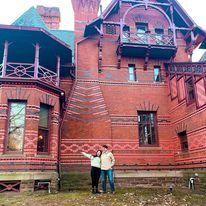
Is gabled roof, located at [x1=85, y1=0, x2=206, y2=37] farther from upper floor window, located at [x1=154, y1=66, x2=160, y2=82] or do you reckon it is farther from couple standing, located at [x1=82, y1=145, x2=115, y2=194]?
couple standing, located at [x1=82, y1=145, x2=115, y2=194]

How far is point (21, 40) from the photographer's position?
12.8m

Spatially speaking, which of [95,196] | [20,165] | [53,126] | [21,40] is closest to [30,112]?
[53,126]

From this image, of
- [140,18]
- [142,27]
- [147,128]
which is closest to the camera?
[147,128]

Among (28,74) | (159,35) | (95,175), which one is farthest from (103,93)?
(95,175)

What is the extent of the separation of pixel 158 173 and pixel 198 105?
14.2 feet

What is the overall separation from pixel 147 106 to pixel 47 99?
6.05 meters

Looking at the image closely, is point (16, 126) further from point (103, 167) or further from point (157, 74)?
point (157, 74)

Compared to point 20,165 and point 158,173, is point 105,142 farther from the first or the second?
point 20,165

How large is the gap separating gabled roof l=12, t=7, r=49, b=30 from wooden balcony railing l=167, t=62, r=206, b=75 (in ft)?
Result: 25.4

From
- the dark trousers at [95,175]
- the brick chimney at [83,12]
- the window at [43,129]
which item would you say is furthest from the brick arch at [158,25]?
the dark trousers at [95,175]

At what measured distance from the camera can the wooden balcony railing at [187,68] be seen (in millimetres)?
12719

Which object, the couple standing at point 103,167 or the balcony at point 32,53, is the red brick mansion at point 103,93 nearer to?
the balcony at point 32,53

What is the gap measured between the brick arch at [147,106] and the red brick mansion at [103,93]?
6cm

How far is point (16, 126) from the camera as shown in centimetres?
1131
